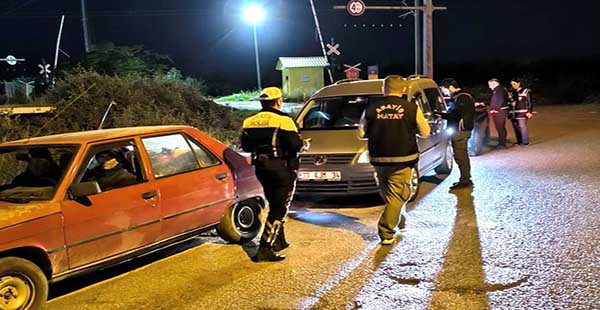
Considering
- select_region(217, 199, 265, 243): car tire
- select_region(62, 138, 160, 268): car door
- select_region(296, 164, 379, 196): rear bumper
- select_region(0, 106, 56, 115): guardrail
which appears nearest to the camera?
select_region(62, 138, 160, 268): car door

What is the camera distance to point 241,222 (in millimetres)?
6309

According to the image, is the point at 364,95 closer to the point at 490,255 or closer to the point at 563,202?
the point at 563,202

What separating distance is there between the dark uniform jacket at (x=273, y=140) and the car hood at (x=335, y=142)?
2427 mm

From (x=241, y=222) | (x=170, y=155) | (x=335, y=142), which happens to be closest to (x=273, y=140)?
(x=170, y=155)

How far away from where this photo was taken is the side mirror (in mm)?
4594

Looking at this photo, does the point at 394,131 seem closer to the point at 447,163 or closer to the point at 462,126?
the point at 462,126

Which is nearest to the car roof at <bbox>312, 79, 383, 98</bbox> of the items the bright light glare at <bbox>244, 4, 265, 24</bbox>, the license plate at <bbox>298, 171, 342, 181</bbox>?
the license plate at <bbox>298, 171, 342, 181</bbox>

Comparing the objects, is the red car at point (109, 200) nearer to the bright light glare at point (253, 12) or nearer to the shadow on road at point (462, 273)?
the shadow on road at point (462, 273)

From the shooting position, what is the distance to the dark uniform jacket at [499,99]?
42.9ft

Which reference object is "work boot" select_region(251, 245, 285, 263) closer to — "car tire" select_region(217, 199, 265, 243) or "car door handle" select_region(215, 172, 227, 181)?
"car tire" select_region(217, 199, 265, 243)

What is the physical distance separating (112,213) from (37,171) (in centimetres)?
93

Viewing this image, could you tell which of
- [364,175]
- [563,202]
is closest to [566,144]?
[563,202]

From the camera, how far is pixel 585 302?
4.24 meters

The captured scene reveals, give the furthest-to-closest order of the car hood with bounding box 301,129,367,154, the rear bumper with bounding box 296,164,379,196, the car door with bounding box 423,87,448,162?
1. the car door with bounding box 423,87,448,162
2. the car hood with bounding box 301,129,367,154
3. the rear bumper with bounding box 296,164,379,196
